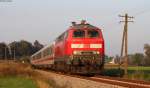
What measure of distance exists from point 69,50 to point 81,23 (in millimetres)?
3635

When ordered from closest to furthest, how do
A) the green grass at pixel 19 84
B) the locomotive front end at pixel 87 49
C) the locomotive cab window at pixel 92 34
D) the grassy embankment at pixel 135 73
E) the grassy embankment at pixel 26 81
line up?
the grassy embankment at pixel 26 81, the locomotive front end at pixel 87 49, the green grass at pixel 19 84, the locomotive cab window at pixel 92 34, the grassy embankment at pixel 135 73

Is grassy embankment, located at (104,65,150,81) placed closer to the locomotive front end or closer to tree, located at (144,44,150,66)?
the locomotive front end

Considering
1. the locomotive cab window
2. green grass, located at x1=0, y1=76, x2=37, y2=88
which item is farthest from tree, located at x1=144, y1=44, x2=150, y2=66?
the locomotive cab window

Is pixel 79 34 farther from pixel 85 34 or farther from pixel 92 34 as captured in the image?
pixel 92 34

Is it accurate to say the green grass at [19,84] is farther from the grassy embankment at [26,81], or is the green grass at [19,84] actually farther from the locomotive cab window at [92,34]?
the locomotive cab window at [92,34]

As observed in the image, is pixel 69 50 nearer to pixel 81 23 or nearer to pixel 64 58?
pixel 64 58

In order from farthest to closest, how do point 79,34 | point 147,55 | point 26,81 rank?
1. point 147,55
2. point 26,81
3. point 79,34

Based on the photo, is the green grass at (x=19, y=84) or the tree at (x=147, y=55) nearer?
the green grass at (x=19, y=84)

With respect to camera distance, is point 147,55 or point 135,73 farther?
point 147,55

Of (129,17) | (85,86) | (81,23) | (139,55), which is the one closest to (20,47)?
(139,55)

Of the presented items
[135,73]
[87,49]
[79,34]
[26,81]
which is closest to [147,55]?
[135,73]

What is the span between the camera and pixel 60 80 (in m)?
28.0

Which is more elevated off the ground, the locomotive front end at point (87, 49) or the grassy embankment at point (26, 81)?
the locomotive front end at point (87, 49)

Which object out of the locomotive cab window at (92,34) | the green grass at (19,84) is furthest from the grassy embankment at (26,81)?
the locomotive cab window at (92,34)
